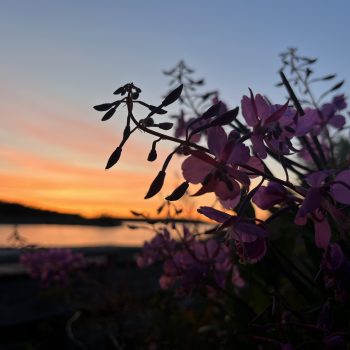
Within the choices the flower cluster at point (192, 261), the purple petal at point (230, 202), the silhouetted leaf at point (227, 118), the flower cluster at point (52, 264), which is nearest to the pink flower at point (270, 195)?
the purple petal at point (230, 202)

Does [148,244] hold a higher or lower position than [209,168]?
lower

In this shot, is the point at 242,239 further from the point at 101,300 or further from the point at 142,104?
the point at 101,300

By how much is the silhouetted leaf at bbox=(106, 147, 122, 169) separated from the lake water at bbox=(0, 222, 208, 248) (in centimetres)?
107

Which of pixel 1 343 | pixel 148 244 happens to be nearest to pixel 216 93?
pixel 148 244

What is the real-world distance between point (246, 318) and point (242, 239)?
722 mm

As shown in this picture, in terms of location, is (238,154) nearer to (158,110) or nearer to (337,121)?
(158,110)

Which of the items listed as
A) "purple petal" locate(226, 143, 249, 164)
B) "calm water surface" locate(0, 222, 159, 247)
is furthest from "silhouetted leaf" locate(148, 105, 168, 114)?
"calm water surface" locate(0, 222, 159, 247)

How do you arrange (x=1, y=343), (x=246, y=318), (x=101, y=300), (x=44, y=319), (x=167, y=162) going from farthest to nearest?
(x=101, y=300) < (x=44, y=319) < (x=1, y=343) < (x=246, y=318) < (x=167, y=162)


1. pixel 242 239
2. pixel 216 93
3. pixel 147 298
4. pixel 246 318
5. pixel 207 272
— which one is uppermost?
pixel 216 93

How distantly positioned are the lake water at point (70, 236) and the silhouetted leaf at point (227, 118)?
1.12 meters

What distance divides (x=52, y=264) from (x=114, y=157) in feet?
9.64

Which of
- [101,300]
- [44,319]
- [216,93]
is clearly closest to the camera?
[216,93]

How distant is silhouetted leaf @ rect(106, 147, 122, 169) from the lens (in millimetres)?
672

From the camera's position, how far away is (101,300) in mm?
3664
